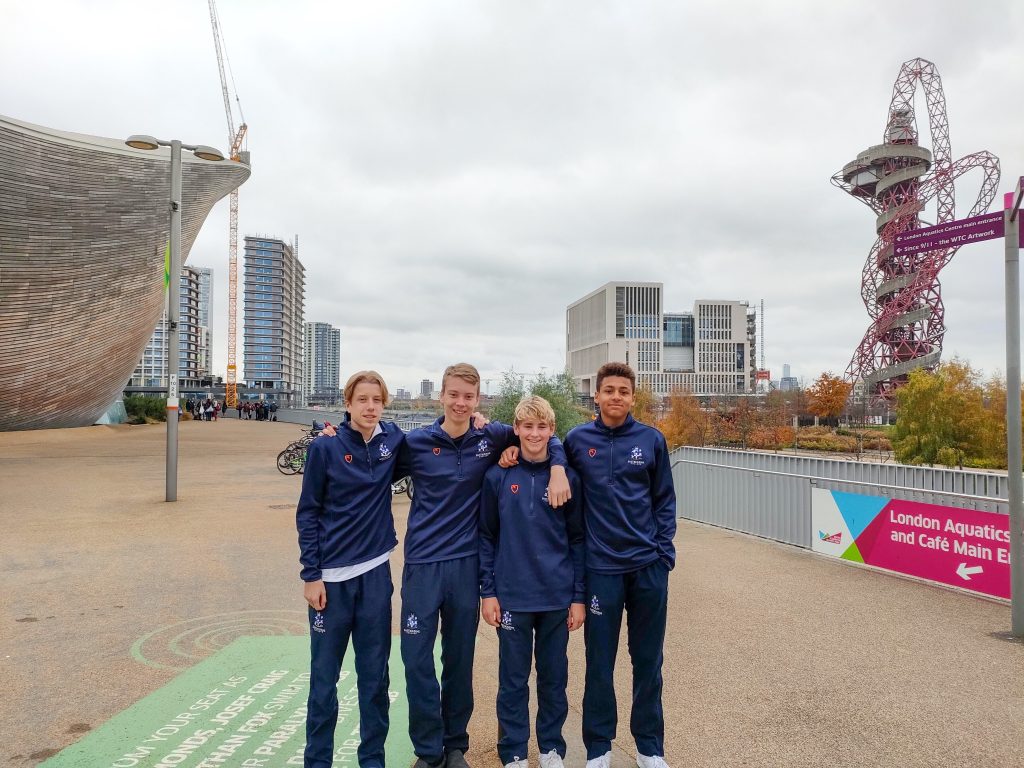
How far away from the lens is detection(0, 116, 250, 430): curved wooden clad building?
19.2 metres

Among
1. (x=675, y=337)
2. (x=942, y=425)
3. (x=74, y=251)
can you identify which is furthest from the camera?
(x=675, y=337)

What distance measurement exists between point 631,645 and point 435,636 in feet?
2.94

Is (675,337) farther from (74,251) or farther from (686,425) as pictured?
(74,251)

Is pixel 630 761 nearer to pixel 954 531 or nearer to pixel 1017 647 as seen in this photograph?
pixel 1017 647

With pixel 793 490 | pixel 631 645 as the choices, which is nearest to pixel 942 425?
pixel 793 490

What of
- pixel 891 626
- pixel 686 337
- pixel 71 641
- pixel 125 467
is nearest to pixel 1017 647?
pixel 891 626

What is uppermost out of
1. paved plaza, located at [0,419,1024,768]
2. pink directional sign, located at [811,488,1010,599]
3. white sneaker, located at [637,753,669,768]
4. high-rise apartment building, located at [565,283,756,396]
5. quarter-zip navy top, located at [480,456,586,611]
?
high-rise apartment building, located at [565,283,756,396]

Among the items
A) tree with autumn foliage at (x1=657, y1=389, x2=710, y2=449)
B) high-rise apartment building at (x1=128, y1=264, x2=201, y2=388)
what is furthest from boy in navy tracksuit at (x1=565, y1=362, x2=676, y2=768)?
high-rise apartment building at (x1=128, y1=264, x2=201, y2=388)

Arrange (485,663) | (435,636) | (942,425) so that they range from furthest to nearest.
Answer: (942,425)
(485,663)
(435,636)

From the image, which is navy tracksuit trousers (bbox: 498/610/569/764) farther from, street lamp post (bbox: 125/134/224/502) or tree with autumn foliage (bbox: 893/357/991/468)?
tree with autumn foliage (bbox: 893/357/991/468)

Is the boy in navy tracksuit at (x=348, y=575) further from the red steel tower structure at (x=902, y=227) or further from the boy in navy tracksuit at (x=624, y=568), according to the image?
the red steel tower structure at (x=902, y=227)

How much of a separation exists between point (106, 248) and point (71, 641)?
816 inches

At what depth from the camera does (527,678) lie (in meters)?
2.96

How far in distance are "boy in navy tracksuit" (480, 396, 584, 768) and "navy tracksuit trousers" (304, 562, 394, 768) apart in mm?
477
